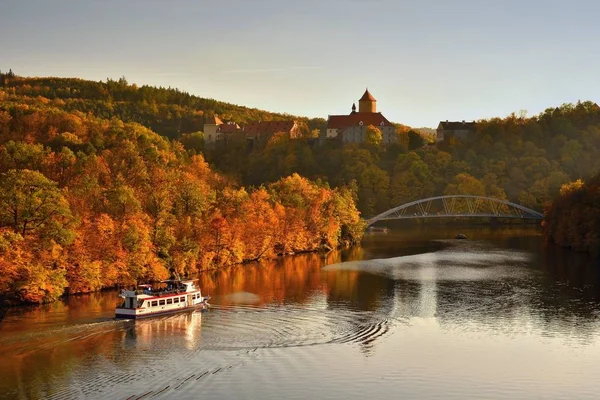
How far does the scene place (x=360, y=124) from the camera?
12312 centimetres

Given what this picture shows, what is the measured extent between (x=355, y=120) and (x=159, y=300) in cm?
9239

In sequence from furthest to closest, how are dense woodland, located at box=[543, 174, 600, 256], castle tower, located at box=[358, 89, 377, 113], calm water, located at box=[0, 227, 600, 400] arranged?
castle tower, located at box=[358, 89, 377, 113]
dense woodland, located at box=[543, 174, 600, 256]
calm water, located at box=[0, 227, 600, 400]

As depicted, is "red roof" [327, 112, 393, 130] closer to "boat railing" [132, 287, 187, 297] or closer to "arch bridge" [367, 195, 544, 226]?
"arch bridge" [367, 195, 544, 226]

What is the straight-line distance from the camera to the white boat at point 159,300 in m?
34.8

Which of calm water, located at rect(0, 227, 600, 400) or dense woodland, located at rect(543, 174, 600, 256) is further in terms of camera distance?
dense woodland, located at rect(543, 174, 600, 256)

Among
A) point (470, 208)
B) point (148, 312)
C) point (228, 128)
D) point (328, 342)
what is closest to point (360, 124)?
point (228, 128)

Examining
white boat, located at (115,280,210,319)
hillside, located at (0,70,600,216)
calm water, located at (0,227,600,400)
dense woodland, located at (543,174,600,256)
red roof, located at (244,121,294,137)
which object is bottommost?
calm water, located at (0,227,600,400)

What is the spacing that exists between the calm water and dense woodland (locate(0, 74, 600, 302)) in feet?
10.1

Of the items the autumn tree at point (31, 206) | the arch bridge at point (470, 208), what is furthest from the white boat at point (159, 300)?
the arch bridge at point (470, 208)

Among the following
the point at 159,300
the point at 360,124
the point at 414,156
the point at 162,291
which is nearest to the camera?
the point at 159,300

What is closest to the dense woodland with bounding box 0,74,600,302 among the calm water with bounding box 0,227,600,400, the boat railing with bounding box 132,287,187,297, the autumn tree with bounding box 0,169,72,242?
the autumn tree with bounding box 0,169,72,242

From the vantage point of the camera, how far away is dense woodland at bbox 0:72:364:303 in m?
38.7

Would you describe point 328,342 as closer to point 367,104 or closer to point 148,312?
point 148,312

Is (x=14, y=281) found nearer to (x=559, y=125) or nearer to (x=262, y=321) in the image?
(x=262, y=321)
